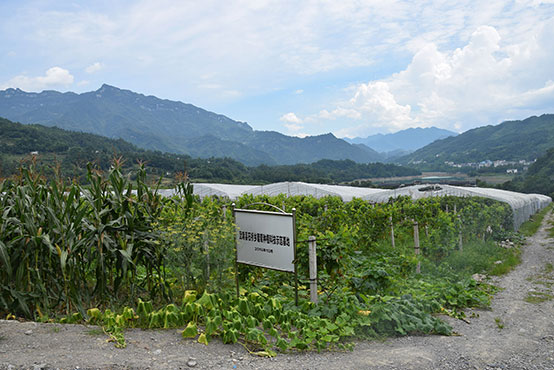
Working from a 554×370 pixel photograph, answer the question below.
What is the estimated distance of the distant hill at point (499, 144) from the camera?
105750mm

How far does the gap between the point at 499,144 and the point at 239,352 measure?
139 m

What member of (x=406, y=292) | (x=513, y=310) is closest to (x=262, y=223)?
(x=406, y=292)

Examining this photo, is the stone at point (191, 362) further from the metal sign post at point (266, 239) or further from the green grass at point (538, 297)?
the green grass at point (538, 297)

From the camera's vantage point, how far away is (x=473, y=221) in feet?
37.3

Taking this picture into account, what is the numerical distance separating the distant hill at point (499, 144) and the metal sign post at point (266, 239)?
347 ft

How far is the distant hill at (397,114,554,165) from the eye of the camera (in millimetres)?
105750

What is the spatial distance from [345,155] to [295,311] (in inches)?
7509

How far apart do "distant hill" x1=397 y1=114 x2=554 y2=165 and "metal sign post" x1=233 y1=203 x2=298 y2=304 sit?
105705 mm

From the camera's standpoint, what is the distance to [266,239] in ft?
15.8

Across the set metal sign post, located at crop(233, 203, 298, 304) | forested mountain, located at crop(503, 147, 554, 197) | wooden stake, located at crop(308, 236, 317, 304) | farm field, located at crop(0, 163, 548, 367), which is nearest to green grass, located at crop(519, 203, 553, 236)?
farm field, located at crop(0, 163, 548, 367)

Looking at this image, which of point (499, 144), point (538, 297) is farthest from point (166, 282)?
point (499, 144)

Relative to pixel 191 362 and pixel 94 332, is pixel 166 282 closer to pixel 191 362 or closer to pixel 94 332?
pixel 94 332

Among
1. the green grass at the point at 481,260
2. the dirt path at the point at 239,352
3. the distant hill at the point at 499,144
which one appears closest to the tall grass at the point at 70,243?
the dirt path at the point at 239,352

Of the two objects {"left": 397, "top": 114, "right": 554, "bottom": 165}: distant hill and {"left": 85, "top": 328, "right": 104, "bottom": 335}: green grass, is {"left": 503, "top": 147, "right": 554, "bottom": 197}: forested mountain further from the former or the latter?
{"left": 85, "top": 328, "right": 104, "bottom": 335}: green grass
